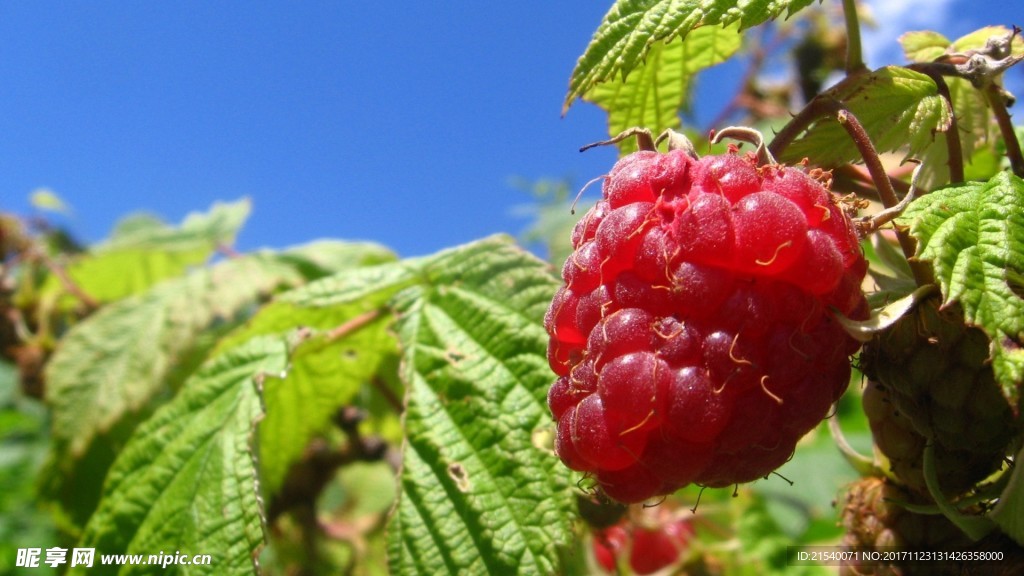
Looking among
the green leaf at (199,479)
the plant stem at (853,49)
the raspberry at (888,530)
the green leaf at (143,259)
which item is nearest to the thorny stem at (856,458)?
the raspberry at (888,530)

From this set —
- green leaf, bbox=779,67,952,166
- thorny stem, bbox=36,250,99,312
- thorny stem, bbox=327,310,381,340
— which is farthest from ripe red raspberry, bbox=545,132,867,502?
thorny stem, bbox=36,250,99,312

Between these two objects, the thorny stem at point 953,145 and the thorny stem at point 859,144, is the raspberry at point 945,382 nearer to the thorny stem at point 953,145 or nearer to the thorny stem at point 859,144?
the thorny stem at point 859,144

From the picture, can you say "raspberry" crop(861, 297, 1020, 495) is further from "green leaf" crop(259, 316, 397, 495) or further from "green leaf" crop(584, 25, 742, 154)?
"green leaf" crop(259, 316, 397, 495)

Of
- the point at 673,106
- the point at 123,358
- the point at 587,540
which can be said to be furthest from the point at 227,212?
the point at 673,106

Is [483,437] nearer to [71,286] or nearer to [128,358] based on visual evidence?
[128,358]

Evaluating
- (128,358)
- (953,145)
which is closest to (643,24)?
(953,145)

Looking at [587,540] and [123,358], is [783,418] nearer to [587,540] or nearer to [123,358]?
[587,540]
